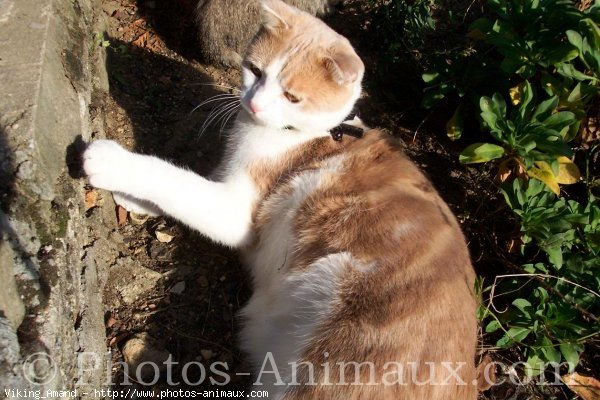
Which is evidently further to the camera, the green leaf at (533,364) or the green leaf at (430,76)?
the green leaf at (430,76)

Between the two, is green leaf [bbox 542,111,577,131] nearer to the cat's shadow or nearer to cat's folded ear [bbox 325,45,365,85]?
cat's folded ear [bbox 325,45,365,85]

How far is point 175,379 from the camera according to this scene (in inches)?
84.9

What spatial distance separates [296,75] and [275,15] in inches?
11.5

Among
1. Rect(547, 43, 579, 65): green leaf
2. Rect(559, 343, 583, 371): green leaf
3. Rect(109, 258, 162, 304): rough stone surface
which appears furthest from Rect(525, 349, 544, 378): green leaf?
Rect(109, 258, 162, 304): rough stone surface

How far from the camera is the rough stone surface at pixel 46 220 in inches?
59.7

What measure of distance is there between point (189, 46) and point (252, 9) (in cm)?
54

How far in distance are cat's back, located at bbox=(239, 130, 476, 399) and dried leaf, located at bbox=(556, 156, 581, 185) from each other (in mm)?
809

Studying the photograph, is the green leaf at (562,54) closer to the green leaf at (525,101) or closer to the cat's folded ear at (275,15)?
the green leaf at (525,101)

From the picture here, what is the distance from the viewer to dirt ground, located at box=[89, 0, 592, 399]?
2260mm

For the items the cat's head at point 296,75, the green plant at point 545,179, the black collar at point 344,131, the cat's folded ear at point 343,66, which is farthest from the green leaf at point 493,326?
the cat's folded ear at point 343,66

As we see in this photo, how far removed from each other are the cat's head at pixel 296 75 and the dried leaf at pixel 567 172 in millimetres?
1200

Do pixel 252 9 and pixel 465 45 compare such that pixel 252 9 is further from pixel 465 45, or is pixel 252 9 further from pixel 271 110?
pixel 465 45

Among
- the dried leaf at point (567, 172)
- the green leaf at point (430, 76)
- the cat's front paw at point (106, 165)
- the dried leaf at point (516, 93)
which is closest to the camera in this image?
the cat's front paw at point (106, 165)

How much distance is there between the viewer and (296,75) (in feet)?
6.78
